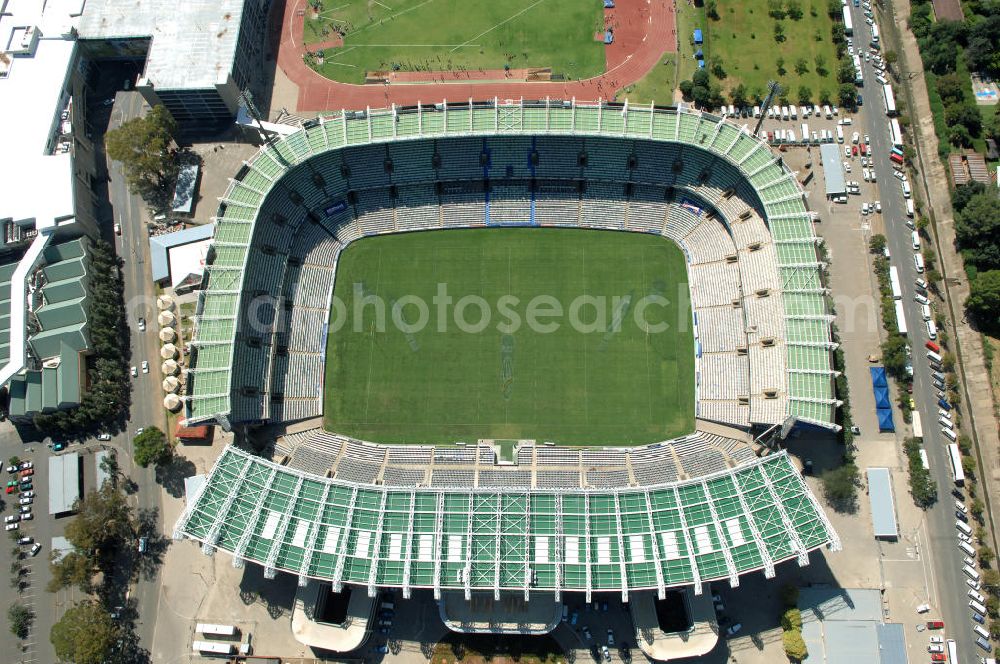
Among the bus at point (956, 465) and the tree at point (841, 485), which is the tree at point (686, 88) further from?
the bus at point (956, 465)

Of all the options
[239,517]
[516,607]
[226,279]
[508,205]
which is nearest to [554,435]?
[516,607]

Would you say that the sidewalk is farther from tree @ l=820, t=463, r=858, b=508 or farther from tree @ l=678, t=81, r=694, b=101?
tree @ l=678, t=81, r=694, b=101

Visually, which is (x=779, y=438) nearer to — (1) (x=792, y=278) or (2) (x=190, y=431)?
(1) (x=792, y=278)

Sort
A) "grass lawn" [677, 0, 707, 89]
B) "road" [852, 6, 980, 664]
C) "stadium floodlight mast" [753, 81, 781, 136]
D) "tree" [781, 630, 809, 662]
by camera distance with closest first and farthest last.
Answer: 1. "tree" [781, 630, 809, 662]
2. "road" [852, 6, 980, 664]
3. "stadium floodlight mast" [753, 81, 781, 136]
4. "grass lawn" [677, 0, 707, 89]

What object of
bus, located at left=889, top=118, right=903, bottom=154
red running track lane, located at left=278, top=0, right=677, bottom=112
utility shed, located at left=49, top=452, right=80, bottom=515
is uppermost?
red running track lane, located at left=278, top=0, right=677, bottom=112

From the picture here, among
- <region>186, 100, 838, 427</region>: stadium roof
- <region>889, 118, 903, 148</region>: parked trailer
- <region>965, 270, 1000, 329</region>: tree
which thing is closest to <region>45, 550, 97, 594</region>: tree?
<region>186, 100, 838, 427</region>: stadium roof

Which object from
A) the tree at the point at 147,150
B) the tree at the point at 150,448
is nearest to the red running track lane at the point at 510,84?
the tree at the point at 147,150
